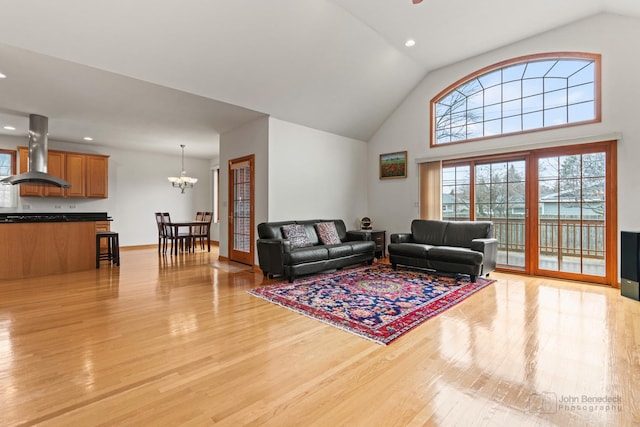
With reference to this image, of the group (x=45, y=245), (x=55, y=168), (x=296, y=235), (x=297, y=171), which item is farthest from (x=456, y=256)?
(x=55, y=168)

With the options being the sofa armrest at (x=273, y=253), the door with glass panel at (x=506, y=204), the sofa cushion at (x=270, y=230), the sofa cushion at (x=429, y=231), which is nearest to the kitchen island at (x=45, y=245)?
the sofa cushion at (x=270, y=230)

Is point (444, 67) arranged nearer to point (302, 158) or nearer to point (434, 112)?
point (434, 112)

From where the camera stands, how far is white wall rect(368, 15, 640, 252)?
4102 mm

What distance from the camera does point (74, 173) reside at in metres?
7.27

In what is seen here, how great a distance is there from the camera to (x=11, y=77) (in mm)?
3918

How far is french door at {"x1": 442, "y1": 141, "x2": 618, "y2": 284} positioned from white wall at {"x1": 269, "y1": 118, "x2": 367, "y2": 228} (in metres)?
2.22

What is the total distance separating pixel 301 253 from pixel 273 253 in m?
0.43

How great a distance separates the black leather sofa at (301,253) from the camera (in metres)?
4.43

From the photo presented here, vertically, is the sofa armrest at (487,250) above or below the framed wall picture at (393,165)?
below

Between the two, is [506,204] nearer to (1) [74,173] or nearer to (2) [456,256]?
(2) [456,256]

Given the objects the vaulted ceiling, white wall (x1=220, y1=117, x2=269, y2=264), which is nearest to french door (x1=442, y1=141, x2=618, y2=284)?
the vaulted ceiling

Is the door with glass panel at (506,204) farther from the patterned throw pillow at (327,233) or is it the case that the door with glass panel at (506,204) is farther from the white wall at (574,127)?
the patterned throw pillow at (327,233)

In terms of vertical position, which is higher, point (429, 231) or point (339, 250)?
point (429, 231)

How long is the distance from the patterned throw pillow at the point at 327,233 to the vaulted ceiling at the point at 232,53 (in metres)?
2.05
